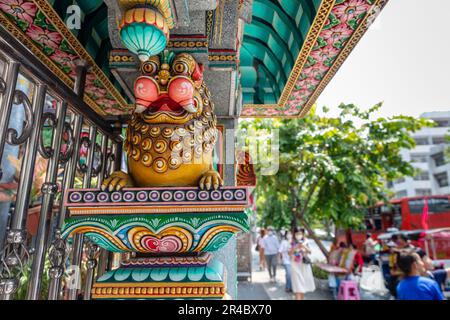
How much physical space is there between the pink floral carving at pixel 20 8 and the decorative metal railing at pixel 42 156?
0.47m

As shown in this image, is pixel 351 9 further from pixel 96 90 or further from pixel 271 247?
pixel 271 247

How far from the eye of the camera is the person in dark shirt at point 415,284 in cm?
Answer: 301

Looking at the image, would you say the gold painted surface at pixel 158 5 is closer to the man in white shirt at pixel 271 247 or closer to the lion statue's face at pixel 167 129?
the lion statue's face at pixel 167 129

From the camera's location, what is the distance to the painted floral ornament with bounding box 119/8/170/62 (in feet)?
4.15

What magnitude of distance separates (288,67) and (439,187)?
1487 inches

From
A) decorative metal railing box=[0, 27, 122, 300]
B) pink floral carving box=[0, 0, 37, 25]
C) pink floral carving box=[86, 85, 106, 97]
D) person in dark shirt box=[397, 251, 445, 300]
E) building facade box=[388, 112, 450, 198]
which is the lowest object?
person in dark shirt box=[397, 251, 445, 300]

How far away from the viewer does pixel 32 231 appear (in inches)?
100

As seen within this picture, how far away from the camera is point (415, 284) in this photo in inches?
121

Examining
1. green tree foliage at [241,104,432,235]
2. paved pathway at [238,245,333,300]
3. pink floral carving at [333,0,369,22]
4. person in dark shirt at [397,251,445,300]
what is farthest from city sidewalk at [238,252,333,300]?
pink floral carving at [333,0,369,22]

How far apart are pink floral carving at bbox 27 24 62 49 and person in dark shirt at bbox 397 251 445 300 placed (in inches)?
165

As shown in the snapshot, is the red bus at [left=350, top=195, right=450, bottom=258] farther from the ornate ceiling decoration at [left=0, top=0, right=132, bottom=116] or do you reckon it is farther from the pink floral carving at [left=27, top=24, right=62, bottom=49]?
the pink floral carving at [left=27, top=24, right=62, bottom=49]

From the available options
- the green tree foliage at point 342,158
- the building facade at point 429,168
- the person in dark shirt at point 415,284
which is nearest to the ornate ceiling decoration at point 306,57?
the person in dark shirt at point 415,284

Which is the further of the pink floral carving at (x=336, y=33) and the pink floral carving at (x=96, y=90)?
the pink floral carving at (x=96, y=90)
